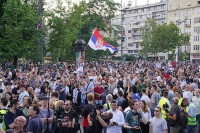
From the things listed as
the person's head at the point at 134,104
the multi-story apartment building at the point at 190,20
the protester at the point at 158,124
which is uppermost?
the multi-story apartment building at the point at 190,20

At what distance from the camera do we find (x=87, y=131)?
631cm

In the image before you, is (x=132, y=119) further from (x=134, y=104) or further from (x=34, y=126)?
(x=34, y=126)

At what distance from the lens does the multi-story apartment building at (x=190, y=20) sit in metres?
73.4

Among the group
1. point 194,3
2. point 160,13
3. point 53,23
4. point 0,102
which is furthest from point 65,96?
point 160,13

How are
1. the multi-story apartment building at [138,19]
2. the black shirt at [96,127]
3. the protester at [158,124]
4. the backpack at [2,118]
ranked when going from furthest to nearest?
the multi-story apartment building at [138,19]
the protester at [158,124]
the backpack at [2,118]
the black shirt at [96,127]

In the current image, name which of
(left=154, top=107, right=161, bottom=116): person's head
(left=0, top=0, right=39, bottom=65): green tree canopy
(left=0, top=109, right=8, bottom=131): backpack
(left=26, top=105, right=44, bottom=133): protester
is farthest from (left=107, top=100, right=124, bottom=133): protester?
(left=0, top=0, right=39, bottom=65): green tree canopy

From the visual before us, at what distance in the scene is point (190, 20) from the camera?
76000 mm

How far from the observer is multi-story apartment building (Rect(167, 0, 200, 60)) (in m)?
73.4

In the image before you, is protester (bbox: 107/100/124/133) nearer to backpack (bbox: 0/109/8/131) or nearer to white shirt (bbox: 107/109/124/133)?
white shirt (bbox: 107/109/124/133)

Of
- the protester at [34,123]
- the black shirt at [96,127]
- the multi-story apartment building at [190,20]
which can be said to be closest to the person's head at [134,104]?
the black shirt at [96,127]

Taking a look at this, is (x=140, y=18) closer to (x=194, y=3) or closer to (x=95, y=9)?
(x=194, y=3)

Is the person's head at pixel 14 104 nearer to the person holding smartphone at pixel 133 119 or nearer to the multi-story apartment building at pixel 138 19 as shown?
the person holding smartphone at pixel 133 119

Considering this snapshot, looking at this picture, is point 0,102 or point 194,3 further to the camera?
point 194,3

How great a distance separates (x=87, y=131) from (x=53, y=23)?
19.3m
